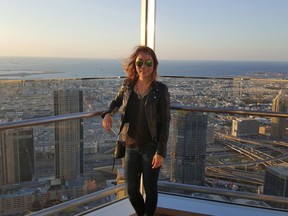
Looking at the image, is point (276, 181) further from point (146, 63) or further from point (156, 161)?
point (146, 63)

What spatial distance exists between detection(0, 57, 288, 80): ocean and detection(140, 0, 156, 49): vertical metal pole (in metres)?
0.23

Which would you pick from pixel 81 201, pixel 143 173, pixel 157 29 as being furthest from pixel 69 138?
pixel 157 29

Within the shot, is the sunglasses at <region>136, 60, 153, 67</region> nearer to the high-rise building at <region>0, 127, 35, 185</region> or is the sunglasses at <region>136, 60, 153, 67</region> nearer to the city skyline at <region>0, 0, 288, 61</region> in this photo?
the city skyline at <region>0, 0, 288, 61</region>

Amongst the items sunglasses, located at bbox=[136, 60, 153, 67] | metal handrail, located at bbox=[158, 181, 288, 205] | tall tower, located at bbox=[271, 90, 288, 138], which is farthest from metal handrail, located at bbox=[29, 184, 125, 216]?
tall tower, located at bbox=[271, 90, 288, 138]

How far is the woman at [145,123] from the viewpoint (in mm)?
2031

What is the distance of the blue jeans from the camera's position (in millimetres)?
2068

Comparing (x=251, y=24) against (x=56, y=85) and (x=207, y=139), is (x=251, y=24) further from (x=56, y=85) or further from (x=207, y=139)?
(x=56, y=85)

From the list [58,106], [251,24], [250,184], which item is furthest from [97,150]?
[251,24]

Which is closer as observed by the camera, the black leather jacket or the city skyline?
the black leather jacket

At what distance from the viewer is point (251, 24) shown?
3203 millimetres

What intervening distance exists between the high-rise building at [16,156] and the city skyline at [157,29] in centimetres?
71

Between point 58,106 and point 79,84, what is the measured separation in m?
0.24

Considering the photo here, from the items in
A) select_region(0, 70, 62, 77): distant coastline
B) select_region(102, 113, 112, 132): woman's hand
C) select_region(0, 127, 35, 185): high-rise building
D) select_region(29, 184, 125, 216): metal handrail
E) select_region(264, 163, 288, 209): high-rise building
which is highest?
select_region(0, 70, 62, 77): distant coastline

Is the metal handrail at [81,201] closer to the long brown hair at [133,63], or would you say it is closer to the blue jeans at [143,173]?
the blue jeans at [143,173]
